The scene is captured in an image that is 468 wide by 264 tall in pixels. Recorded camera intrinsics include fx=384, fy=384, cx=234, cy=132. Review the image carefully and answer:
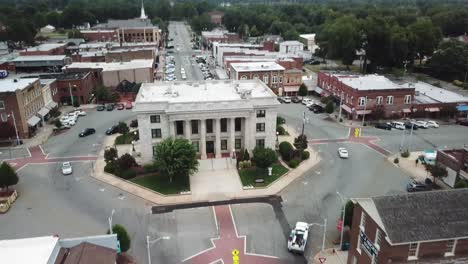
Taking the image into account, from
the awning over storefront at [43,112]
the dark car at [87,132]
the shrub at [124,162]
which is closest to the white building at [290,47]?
the dark car at [87,132]

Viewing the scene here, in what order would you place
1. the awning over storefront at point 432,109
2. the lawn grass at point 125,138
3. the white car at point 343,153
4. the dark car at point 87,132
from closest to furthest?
the white car at point 343,153
the lawn grass at point 125,138
the dark car at point 87,132
the awning over storefront at point 432,109

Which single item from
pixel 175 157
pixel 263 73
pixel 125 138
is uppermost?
pixel 263 73

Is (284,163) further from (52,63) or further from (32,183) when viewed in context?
(52,63)

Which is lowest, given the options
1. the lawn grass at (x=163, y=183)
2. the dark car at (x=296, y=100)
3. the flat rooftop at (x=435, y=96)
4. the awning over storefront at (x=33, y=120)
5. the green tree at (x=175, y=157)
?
the lawn grass at (x=163, y=183)

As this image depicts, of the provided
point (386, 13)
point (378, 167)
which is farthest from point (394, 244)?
point (386, 13)

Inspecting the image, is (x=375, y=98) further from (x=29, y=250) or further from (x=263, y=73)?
(x=29, y=250)

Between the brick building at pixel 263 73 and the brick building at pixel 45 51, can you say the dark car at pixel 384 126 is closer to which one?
the brick building at pixel 263 73

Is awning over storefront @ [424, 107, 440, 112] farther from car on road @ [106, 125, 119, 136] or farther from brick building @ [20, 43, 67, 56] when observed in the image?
brick building @ [20, 43, 67, 56]

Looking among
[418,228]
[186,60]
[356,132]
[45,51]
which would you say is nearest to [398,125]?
[356,132]
